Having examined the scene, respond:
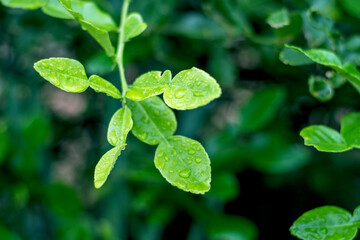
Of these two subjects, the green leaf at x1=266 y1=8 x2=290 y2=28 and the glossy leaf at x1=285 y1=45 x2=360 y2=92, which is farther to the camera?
the green leaf at x1=266 y1=8 x2=290 y2=28

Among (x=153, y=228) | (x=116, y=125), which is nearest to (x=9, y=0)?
(x=116, y=125)

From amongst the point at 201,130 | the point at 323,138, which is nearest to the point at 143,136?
the point at 323,138

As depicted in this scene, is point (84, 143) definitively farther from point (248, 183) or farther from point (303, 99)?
point (303, 99)

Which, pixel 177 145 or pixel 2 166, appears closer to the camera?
pixel 177 145

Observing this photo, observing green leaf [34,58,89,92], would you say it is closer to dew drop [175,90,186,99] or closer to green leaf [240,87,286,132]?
dew drop [175,90,186,99]

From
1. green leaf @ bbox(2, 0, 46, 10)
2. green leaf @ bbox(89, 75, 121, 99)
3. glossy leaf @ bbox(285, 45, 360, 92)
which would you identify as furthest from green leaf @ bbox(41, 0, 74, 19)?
glossy leaf @ bbox(285, 45, 360, 92)

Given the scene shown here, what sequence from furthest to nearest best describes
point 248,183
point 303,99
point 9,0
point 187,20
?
point 248,183, point 303,99, point 187,20, point 9,0

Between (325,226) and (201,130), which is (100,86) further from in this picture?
(201,130)
